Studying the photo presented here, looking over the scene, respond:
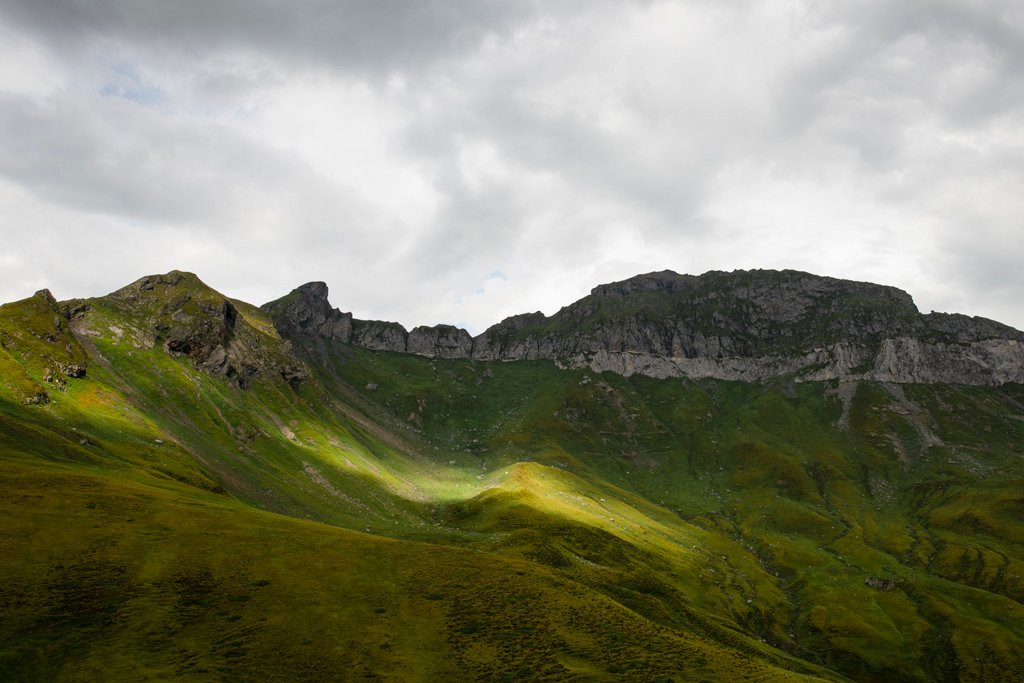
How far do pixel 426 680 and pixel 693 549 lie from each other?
558 feet

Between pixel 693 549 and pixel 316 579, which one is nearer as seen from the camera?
pixel 316 579

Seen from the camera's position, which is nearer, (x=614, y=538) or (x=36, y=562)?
(x=36, y=562)

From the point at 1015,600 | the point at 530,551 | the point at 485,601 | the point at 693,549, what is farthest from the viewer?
the point at 693,549

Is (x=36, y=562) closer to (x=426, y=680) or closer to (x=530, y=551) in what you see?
(x=426, y=680)

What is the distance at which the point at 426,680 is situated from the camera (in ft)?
139

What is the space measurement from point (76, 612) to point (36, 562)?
10.0m

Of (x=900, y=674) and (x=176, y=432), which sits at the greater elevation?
(x=176, y=432)

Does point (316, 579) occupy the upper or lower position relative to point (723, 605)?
upper

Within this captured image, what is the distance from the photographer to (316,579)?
60156 mm

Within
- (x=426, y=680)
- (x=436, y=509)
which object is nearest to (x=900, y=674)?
(x=436, y=509)

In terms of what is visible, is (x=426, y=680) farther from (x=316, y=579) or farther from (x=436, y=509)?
(x=436, y=509)

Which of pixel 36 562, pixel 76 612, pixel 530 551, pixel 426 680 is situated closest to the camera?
pixel 426 680

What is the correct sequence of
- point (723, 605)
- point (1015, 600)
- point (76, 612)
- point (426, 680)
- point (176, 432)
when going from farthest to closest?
1. point (1015, 600)
2. point (176, 432)
3. point (723, 605)
4. point (76, 612)
5. point (426, 680)

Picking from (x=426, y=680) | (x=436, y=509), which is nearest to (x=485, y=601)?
(x=426, y=680)
